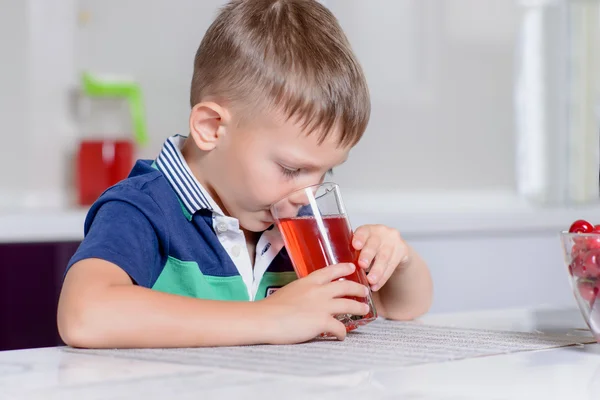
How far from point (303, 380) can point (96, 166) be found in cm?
192

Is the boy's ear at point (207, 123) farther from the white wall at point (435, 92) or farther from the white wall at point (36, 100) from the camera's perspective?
the white wall at point (435, 92)

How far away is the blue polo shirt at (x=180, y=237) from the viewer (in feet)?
3.64

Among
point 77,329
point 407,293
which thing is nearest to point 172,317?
point 77,329

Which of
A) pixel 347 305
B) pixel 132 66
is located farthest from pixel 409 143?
pixel 347 305

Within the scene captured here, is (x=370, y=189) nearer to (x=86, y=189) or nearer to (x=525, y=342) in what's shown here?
(x=86, y=189)

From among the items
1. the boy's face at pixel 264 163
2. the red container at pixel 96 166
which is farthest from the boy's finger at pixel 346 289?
the red container at pixel 96 166

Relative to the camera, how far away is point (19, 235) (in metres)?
1.98

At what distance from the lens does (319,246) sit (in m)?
1.07

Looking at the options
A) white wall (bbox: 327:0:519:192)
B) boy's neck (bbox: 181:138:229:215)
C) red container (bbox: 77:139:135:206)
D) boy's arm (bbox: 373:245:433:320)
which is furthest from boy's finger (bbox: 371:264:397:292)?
white wall (bbox: 327:0:519:192)

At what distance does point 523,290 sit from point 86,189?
1332 millimetres

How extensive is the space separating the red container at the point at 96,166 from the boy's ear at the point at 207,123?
1286mm

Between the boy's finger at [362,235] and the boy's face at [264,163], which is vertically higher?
the boy's face at [264,163]

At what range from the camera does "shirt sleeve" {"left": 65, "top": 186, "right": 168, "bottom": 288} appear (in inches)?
40.9

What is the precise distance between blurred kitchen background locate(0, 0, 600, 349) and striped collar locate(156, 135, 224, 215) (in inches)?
32.6
